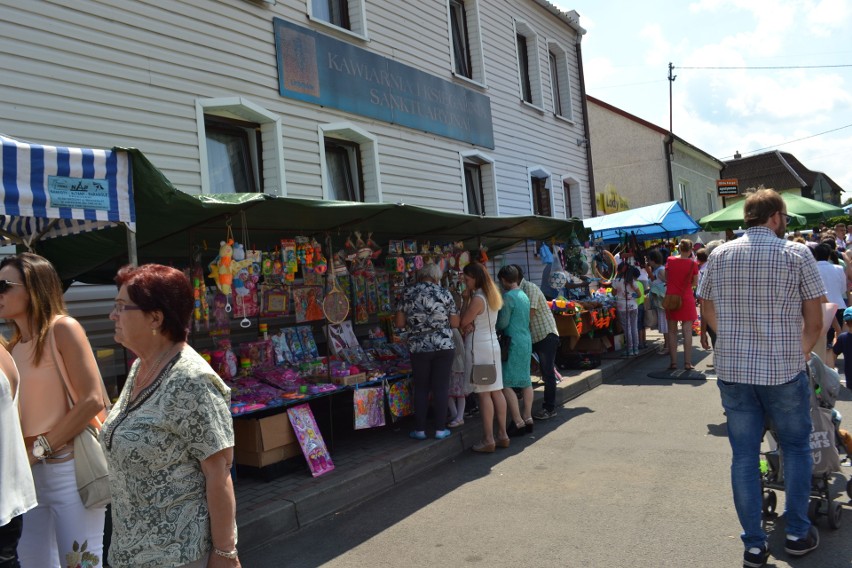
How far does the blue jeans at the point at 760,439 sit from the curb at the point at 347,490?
2975 millimetres

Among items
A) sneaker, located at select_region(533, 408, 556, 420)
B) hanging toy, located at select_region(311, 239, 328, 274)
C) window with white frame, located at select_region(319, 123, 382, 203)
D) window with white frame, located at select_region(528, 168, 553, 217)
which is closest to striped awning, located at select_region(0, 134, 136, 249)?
hanging toy, located at select_region(311, 239, 328, 274)

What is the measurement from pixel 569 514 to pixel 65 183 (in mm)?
3859

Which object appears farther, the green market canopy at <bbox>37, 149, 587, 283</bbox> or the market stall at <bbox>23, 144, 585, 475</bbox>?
the market stall at <bbox>23, 144, 585, 475</bbox>

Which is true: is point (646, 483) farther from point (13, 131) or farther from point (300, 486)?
point (13, 131)

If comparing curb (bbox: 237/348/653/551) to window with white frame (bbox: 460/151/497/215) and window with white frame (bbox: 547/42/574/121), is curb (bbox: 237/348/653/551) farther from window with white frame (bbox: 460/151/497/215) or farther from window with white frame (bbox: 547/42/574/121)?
window with white frame (bbox: 547/42/574/121)

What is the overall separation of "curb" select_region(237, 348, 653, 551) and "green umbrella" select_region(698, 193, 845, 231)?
409 inches

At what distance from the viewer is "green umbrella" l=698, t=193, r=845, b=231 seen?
1486 centimetres

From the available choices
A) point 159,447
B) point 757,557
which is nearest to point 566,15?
point 757,557

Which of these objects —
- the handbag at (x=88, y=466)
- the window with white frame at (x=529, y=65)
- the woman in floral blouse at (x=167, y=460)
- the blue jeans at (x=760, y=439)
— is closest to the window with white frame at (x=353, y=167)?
the window with white frame at (x=529, y=65)

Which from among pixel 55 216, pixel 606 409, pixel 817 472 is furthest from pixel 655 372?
pixel 55 216

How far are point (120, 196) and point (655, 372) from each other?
27.4 ft

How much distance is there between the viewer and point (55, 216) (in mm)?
3654

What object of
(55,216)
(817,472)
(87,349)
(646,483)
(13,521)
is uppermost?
(55,216)

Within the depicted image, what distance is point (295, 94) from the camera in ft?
27.0
